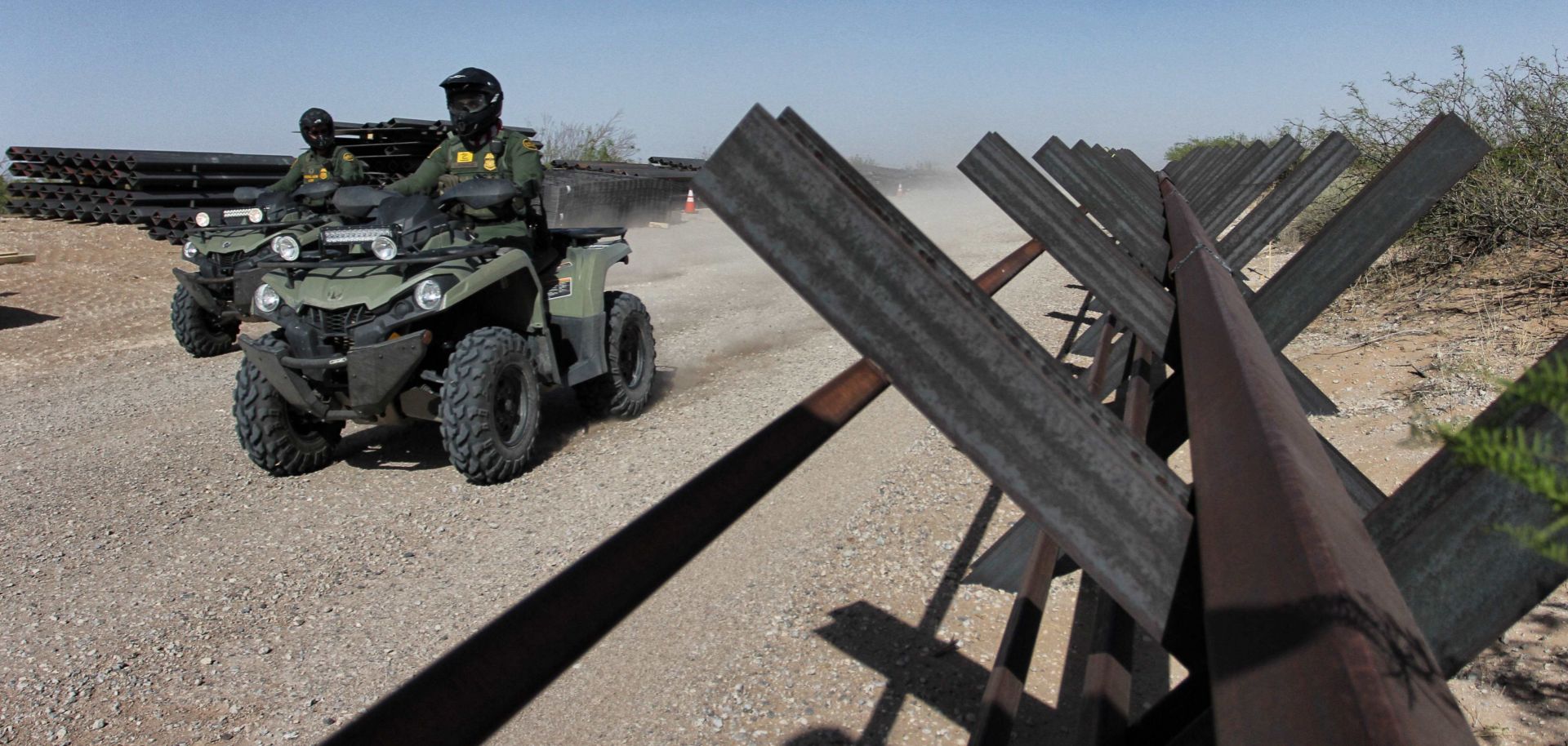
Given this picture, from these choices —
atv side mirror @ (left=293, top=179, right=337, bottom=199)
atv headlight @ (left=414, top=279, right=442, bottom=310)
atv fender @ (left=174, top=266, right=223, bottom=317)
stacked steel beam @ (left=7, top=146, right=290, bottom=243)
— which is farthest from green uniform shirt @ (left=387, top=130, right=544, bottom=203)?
stacked steel beam @ (left=7, top=146, right=290, bottom=243)

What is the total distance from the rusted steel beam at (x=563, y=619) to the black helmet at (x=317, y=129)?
1029 centimetres

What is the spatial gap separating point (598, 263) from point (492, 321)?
34.5 inches

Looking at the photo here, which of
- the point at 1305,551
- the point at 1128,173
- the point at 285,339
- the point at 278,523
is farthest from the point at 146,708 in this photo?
the point at 1128,173

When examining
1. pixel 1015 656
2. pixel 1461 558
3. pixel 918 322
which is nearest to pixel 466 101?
pixel 1015 656

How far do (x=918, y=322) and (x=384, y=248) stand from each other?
559cm

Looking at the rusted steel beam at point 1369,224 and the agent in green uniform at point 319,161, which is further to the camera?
the agent in green uniform at point 319,161

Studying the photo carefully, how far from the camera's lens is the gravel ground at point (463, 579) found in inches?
141

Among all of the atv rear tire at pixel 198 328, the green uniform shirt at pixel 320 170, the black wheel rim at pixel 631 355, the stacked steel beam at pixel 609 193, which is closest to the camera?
the black wheel rim at pixel 631 355

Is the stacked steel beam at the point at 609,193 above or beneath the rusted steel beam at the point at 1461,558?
beneath

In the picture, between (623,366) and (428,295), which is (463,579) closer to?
(428,295)

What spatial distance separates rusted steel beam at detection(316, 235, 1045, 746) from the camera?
2.65ft

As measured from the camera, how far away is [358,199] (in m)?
6.96

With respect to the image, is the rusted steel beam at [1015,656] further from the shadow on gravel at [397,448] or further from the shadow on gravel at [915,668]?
the shadow on gravel at [397,448]

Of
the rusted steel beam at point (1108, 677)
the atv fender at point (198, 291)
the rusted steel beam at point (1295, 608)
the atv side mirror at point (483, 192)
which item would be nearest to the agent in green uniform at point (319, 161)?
the atv fender at point (198, 291)
